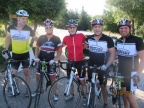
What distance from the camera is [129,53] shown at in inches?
166

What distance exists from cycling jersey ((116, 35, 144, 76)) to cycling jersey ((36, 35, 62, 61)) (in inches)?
58.9

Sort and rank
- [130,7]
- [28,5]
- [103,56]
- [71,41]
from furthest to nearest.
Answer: [130,7] < [28,5] < [71,41] < [103,56]

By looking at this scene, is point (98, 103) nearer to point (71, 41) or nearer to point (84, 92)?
A: point (84, 92)

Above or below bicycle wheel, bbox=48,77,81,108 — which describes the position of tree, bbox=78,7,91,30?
above

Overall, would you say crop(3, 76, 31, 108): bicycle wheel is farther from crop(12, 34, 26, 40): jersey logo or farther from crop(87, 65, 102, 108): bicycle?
crop(87, 65, 102, 108): bicycle

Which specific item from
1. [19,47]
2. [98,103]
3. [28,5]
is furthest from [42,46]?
[28,5]

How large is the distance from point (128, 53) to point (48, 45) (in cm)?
192

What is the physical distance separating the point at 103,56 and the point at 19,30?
2178 mm

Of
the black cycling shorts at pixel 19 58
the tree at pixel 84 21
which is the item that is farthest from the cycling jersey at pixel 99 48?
the tree at pixel 84 21

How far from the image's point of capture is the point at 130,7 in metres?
23.8

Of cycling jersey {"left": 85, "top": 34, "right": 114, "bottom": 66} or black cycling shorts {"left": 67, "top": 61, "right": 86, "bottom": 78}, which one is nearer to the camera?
cycling jersey {"left": 85, "top": 34, "right": 114, "bottom": 66}

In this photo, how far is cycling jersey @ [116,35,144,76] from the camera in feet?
13.5

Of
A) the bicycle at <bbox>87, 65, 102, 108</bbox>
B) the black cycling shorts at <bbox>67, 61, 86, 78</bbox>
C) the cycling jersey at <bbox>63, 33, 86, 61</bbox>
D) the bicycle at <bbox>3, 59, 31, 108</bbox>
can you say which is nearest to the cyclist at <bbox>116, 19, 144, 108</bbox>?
the bicycle at <bbox>87, 65, 102, 108</bbox>

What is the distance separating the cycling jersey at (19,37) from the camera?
5336 mm
